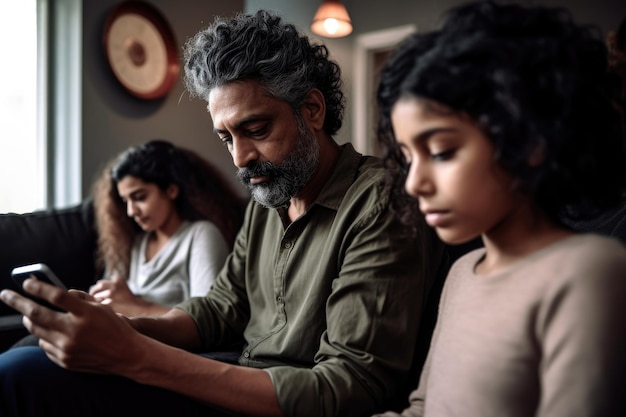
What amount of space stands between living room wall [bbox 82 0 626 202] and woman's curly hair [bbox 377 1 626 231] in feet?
6.48

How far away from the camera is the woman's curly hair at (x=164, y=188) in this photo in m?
2.47

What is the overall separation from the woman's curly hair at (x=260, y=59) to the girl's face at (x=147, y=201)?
1093 millimetres

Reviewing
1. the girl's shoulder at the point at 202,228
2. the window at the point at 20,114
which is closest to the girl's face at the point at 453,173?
the girl's shoulder at the point at 202,228

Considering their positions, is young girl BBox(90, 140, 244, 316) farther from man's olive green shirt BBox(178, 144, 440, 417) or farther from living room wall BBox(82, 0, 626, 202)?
man's olive green shirt BBox(178, 144, 440, 417)

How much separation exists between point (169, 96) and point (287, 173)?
254 cm

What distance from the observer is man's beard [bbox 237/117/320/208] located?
1284 mm

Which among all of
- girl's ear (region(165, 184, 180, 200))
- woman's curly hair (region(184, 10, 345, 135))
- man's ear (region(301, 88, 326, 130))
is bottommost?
girl's ear (region(165, 184, 180, 200))

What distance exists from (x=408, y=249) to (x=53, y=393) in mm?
684

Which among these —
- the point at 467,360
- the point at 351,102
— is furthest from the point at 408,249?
the point at 351,102

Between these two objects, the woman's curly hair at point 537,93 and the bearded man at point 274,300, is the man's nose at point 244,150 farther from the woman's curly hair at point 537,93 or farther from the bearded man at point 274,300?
the woman's curly hair at point 537,93

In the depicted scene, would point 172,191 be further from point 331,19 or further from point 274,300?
point 331,19

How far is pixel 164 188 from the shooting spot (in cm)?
249

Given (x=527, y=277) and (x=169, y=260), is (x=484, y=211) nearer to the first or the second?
(x=527, y=277)

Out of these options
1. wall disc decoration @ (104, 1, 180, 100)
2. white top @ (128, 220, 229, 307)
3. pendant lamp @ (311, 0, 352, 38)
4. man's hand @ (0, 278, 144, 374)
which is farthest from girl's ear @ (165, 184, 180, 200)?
pendant lamp @ (311, 0, 352, 38)
